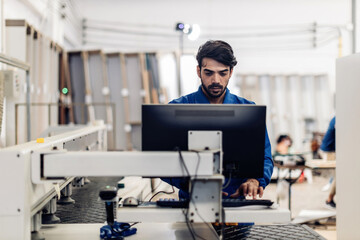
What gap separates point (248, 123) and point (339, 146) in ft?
6.28

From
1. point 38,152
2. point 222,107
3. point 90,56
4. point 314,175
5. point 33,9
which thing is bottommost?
point 314,175

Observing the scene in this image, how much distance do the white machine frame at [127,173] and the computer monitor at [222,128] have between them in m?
0.05

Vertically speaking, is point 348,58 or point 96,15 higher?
point 96,15

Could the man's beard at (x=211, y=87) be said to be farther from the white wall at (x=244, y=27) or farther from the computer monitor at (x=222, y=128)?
the white wall at (x=244, y=27)

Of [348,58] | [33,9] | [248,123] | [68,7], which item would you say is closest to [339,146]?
[348,58]

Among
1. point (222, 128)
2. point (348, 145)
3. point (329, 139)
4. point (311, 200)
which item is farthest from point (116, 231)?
point (311, 200)

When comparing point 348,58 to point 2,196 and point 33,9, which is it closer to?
point 2,196

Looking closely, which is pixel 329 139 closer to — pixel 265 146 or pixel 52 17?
pixel 265 146

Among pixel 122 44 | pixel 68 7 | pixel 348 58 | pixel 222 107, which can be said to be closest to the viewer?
pixel 222 107

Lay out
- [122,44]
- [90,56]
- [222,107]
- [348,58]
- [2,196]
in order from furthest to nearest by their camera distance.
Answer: [122,44]
[90,56]
[348,58]
[222,107]
[2,196]

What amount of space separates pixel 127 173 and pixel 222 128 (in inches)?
14.5

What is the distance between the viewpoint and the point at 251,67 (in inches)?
292

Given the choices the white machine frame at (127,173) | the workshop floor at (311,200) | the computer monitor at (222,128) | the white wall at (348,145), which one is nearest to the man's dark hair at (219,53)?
the computer monitor at (222,128)

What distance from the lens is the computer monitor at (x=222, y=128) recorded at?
130 centimetres
